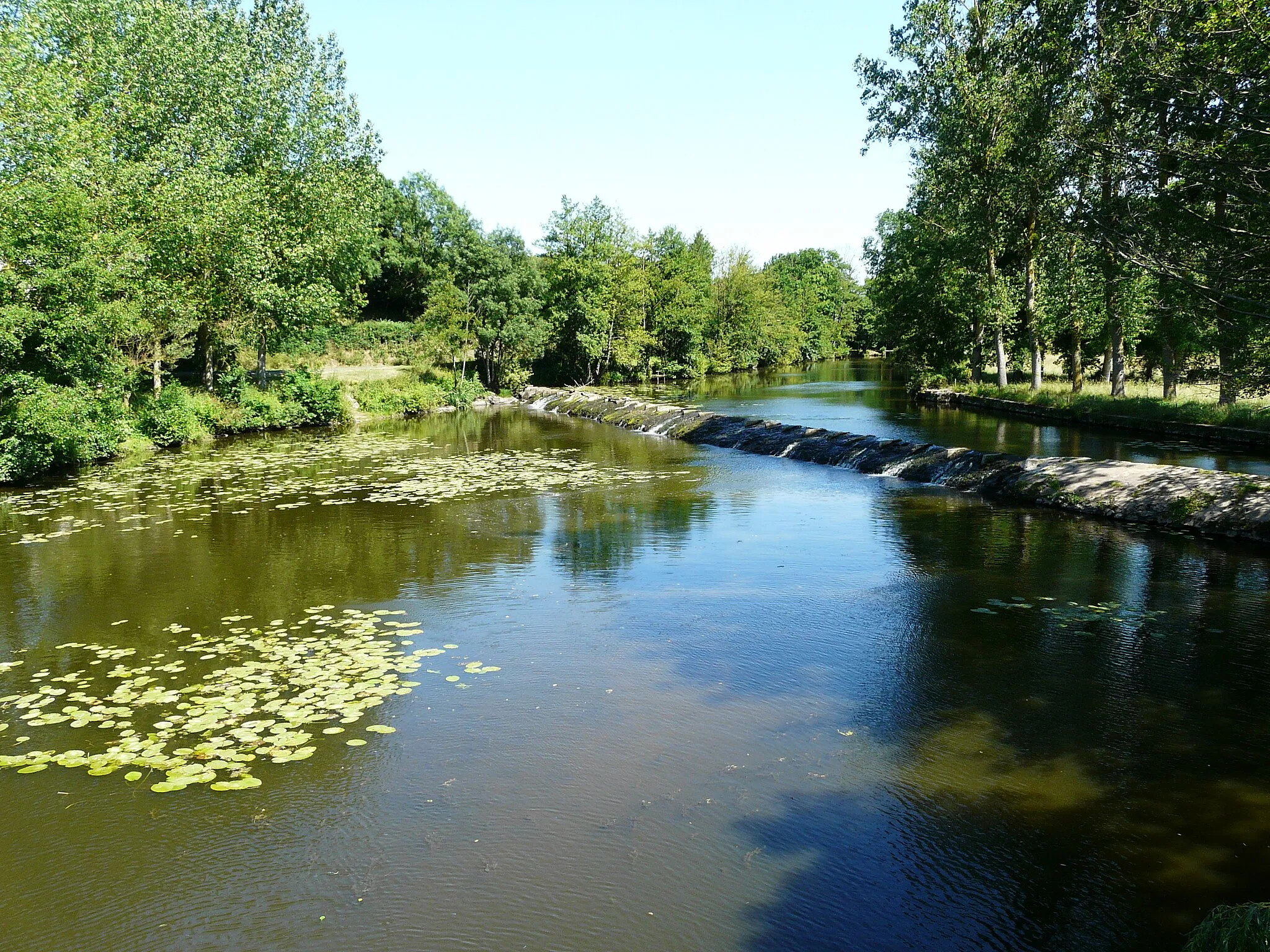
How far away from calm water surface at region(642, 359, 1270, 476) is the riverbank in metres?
0.56

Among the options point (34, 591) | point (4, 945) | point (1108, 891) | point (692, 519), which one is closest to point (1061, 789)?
point (1108, 891)

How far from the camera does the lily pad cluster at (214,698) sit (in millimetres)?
6680

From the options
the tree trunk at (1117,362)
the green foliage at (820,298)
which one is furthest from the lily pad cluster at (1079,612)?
the green foliage at (820,298)

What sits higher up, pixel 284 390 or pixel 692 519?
pixel 284 390

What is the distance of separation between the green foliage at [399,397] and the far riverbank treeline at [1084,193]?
25.5m

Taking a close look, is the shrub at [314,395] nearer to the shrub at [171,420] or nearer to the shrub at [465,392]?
the shrub at [171,420]

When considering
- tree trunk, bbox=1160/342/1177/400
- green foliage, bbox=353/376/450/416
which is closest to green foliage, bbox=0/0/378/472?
green foliage, bbox=353/376/450/416

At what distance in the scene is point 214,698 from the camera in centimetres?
773

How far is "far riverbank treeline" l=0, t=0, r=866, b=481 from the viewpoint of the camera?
1986cm

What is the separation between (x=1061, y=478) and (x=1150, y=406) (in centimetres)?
1208

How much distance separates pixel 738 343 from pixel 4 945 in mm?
76000

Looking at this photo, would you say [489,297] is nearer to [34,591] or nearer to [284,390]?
[284,390]

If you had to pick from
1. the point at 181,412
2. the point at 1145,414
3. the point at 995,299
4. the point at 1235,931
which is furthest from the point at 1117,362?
the point at 181,412

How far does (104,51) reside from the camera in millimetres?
28422
